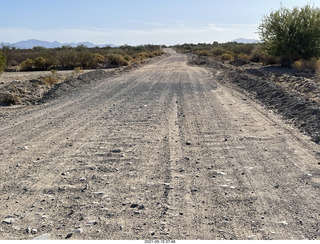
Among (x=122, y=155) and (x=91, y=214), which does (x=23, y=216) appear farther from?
(x=122, y=155)

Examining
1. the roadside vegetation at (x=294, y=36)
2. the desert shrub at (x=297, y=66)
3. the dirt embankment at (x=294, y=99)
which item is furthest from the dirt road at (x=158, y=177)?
the roadside vegetation at (x=294, y=36)

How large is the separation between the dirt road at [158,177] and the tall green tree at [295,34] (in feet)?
62.3

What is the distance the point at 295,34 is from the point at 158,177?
25832mm

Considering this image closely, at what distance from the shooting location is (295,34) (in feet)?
94.0

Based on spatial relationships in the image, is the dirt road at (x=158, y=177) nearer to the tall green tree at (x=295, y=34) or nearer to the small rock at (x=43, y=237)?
the small rock at (x=43, y=237)

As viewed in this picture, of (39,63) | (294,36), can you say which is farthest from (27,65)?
(294,36)

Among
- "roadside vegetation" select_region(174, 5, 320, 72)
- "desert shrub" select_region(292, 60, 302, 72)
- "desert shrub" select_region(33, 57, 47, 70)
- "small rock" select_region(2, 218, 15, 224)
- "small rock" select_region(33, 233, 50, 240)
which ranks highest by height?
"roadside vegetation" select_region(174, 5, 320, 72)

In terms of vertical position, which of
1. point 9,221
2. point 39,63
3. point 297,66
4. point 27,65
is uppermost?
point 297,66

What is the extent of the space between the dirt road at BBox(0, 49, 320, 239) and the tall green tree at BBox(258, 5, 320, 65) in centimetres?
1900

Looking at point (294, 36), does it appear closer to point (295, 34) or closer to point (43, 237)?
point (295, 34)

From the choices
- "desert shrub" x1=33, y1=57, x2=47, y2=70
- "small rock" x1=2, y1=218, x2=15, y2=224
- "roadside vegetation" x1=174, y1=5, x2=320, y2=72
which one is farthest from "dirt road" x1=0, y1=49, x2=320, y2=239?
"desert shrub" x1=33, y1=57, x2=47, y2=70

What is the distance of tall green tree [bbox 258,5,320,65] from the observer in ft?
92.6

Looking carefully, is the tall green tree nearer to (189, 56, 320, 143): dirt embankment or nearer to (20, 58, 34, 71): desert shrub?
(189, 56, 320, 143): dirt embankment

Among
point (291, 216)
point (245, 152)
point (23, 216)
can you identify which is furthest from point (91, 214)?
point (245, 152)
